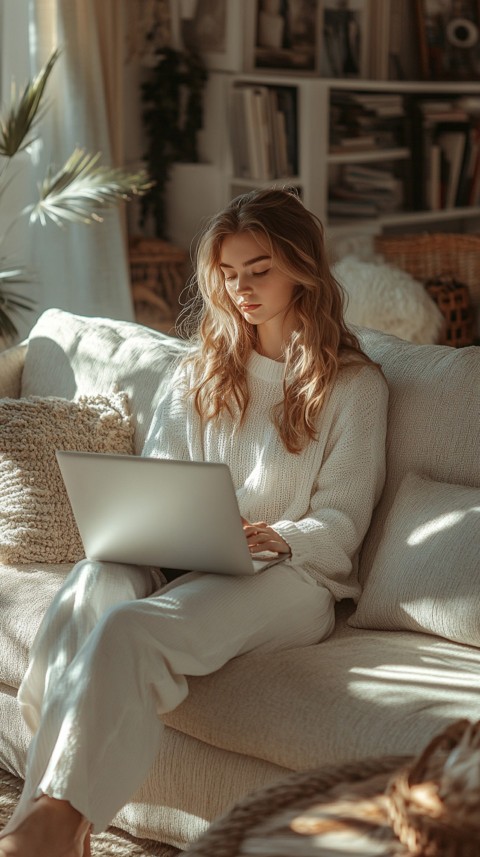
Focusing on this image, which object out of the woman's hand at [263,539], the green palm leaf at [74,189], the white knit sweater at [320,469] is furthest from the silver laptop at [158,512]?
the green palm leaf at [74,189]

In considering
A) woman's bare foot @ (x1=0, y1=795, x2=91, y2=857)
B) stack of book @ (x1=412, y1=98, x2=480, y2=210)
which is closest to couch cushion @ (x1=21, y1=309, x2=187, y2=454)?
woman's bare foot @ (x1=0, y1=795, x2=91, y2=857)

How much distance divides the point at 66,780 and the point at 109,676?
0.16 m

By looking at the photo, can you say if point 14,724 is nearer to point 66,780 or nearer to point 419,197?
point 66,780

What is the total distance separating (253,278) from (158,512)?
58 centimetres

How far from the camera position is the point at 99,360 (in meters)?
2.96

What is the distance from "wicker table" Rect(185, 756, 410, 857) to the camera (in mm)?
1361

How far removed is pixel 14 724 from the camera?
2389mm

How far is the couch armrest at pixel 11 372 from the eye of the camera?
308 cm

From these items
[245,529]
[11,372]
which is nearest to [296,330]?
[245,529]

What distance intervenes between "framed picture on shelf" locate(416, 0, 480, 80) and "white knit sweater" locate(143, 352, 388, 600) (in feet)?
11.8

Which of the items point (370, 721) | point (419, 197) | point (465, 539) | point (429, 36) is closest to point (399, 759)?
point (370, 721)

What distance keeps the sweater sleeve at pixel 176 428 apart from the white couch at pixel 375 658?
0.34 meters

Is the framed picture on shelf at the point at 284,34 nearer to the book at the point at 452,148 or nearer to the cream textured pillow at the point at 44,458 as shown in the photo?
the book at the point at 452,148

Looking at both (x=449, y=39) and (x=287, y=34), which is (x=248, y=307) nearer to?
(x=287, y=34)
